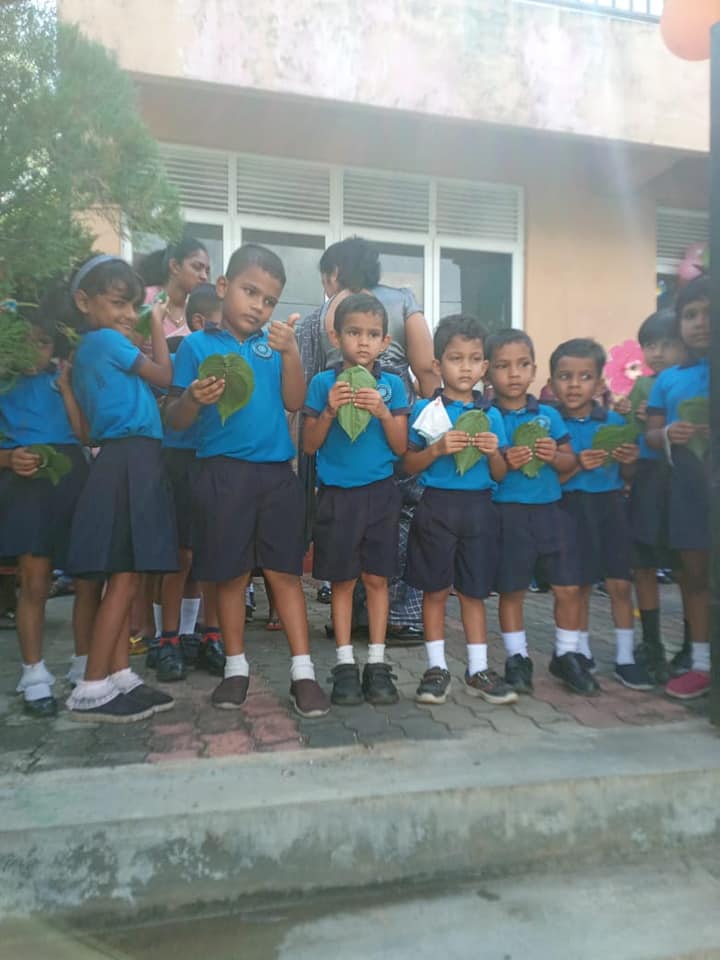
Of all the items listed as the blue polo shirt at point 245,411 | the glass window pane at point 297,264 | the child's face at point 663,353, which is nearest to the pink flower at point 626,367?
the child's face at point 663,353

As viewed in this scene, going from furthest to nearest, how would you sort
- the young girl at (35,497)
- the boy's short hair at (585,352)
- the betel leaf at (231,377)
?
1. the boy's short hair at (585,352)
2. the young girl at (35,497)
3. the betel leaf at (231,377)

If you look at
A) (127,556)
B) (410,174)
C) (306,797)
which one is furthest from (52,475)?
(410,174)

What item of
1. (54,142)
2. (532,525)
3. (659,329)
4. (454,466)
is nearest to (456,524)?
(454,466)

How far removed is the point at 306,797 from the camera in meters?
2.11

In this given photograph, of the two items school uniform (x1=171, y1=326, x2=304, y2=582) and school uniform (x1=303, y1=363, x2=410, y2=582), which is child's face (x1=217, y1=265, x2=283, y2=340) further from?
school uniform (x1=303, y1=363, x2=410, y2=582)

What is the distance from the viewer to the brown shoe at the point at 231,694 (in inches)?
112

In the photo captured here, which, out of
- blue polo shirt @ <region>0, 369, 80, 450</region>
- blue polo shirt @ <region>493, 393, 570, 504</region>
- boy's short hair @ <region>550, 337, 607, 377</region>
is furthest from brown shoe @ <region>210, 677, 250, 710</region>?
boy's short hair @ <region>550, 337, 607, 377</region>

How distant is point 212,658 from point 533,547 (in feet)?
4.61

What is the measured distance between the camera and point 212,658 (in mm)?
3396

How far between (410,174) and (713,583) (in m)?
5.67

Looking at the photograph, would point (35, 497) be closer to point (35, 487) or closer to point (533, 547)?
point (35, 487)

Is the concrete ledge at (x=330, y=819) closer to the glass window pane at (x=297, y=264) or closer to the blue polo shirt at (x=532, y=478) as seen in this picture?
the blue polo shirt at (x=532, y=478)

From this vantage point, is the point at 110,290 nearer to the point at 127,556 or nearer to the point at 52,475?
the point at 52,475

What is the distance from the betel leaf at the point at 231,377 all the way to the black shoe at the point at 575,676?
1.61 meters
